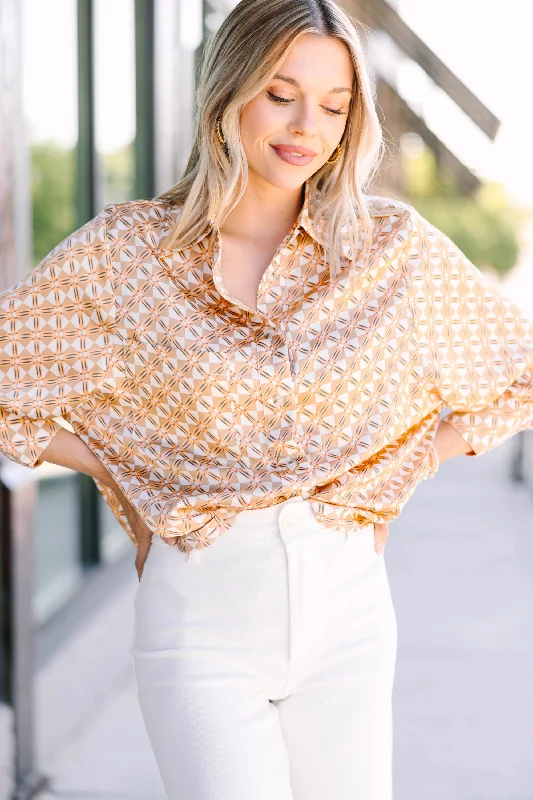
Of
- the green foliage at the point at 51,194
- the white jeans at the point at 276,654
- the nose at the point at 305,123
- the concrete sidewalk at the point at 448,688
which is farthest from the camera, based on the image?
the green foliage at the point at 51,194

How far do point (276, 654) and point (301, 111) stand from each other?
2.98 ft

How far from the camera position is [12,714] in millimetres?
3084

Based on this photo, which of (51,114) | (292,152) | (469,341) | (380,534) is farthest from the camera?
(51,114)

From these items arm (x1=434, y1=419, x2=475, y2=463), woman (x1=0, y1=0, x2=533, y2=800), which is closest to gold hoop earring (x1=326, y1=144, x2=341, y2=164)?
woman (x1=0, y1=0, x2=533, y2=800)

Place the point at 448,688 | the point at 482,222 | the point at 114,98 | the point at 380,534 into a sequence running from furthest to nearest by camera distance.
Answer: the point at 482,222 < the point at 114,98 < the point at 448,688 < the point at 380,534

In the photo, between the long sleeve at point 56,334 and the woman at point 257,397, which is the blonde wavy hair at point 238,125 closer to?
the woman at point 257,397

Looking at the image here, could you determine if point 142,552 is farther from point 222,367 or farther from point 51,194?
point 51,194

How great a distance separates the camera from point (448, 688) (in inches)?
173

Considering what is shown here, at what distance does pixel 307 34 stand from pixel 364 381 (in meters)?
0.60

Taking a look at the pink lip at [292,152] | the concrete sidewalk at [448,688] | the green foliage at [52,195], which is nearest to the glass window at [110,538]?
the concrete sidewalk at [448,688]

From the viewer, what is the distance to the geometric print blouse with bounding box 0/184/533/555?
73.0 inches

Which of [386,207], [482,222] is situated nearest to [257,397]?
[386,207]

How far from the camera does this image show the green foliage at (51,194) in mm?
3906

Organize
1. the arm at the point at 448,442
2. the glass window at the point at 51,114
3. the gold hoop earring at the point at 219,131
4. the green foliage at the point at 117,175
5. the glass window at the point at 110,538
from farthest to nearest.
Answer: the glass window at the point at 110,538 < the green foliage at the point at 117,175 < the glass window at the point at 51,114 < the arm at the point at 448,442 < the gold hoop earring at the point at 219,131
